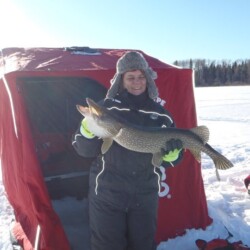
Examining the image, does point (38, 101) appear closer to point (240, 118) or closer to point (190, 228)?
point (190, 228)

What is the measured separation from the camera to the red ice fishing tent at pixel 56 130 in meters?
3.46

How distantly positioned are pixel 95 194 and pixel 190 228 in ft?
6.14

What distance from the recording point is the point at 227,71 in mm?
77625

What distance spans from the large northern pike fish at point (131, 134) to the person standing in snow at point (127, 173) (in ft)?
0.26

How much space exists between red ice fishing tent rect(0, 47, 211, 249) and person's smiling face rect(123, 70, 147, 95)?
88 centimetres

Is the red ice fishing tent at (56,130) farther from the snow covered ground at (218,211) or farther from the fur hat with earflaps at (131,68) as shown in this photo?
the fur hat with earflaps at (131,68)

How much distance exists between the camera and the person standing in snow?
3.04 m

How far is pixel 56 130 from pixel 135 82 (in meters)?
2.47

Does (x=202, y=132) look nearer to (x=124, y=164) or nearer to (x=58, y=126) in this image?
(x=124, y=164)

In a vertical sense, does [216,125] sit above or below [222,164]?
below

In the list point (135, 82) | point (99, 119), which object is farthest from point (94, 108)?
point (135, 82)

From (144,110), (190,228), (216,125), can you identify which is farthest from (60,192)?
(216,125)

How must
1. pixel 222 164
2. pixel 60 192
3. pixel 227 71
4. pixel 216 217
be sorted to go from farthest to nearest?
pixel 227 71
pixel 60 192
pixel 216 217
pixel 222 164

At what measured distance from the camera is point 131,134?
9.76 feet
